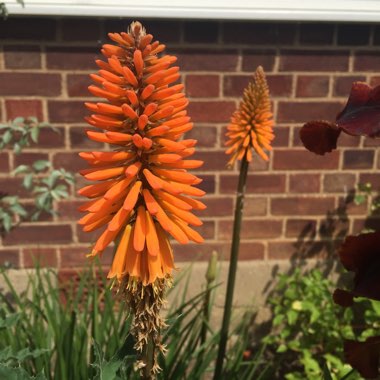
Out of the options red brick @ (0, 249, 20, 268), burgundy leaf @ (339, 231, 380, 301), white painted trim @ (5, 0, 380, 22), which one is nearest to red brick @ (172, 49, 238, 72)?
white painted trim @ (5, 0, 380, 22)

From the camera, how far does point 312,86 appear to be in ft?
8.91

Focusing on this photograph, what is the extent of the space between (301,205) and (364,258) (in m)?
1.75

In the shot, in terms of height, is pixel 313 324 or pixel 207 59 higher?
pixel 207 59

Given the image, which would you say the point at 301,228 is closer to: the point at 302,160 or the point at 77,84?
the point at 302,160

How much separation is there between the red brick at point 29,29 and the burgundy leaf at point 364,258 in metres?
1.84

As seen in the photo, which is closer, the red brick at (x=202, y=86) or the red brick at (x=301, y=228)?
the red brick at (x=202, y=86)

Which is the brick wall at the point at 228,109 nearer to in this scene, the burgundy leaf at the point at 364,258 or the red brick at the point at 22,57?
the red brick at the point at 22,57

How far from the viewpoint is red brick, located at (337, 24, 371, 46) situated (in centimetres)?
264

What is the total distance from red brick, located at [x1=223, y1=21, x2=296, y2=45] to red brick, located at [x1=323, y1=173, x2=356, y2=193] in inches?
29.3

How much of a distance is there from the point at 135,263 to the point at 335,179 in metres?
1.97

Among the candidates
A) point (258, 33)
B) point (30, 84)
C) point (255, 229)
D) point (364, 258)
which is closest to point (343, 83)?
point (258, 33)

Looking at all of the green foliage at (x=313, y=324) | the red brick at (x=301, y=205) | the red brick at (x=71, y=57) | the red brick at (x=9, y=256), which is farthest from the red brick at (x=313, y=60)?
the red brick at (x=9, y=256)

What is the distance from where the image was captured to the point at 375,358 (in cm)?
124

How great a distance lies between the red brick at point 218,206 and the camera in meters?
2.81
